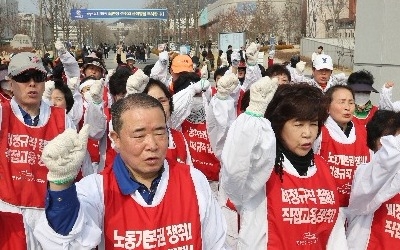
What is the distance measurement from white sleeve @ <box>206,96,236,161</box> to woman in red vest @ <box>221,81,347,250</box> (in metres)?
1.37

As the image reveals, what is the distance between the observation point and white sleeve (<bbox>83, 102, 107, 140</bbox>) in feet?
14.8

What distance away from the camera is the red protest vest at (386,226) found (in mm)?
3064

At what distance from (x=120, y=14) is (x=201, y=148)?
146 ft

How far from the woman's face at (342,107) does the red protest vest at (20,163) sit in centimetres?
227

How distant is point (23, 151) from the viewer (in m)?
3.57

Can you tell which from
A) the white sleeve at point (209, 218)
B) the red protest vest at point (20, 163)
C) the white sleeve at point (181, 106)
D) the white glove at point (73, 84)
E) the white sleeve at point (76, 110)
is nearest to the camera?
the white sleeve at point (209, 218)

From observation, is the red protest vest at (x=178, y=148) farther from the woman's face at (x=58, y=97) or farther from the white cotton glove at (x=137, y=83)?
the woman's face at (x=58, y=97)

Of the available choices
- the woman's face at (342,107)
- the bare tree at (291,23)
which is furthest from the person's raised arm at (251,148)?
the bare tree at (291,23)

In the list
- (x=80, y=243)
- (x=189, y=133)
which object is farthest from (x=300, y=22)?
(x=80, y=243)

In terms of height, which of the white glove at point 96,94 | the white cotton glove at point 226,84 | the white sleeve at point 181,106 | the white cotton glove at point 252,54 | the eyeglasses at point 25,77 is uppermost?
the white cotton glove at point 252,54

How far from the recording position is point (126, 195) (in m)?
2.23

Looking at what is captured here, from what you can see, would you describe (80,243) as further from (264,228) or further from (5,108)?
(5,108)

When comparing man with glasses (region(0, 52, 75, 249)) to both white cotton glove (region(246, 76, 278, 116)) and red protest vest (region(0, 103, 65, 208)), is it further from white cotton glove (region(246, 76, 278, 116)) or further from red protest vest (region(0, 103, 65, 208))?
white cotton glove (region(246, 76, 278, 116))

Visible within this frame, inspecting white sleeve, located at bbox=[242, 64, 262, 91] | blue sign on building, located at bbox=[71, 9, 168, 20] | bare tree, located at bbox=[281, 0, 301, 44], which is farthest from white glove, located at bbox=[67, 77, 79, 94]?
bare tree, located at bbox=[281, 0, 301, 44]
